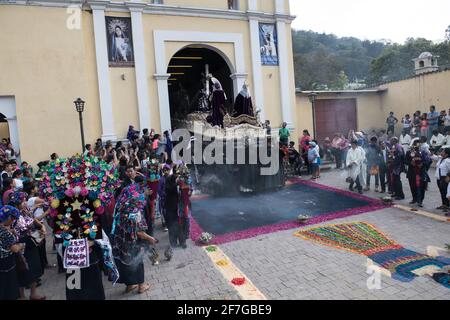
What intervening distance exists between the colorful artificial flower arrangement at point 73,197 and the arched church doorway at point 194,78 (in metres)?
9.40

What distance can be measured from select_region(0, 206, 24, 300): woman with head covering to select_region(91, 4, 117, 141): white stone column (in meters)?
9.08

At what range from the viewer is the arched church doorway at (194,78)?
16875 millimetres

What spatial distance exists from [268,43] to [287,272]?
1352cm

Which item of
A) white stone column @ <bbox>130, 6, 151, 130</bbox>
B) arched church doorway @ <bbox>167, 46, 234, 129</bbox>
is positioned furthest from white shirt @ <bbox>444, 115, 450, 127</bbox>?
white stone column @ <bbox>130, 6, 151, 130</bbox>

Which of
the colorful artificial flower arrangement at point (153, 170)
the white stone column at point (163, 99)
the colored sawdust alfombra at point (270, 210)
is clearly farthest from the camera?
the white stone column at point (163, 99)

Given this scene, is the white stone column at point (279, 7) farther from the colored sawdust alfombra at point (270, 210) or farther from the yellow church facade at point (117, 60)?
the colored sawdust alfombra at point (270, 210)

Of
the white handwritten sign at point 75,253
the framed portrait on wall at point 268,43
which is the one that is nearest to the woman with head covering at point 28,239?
the white handwritten sign at point 75,253

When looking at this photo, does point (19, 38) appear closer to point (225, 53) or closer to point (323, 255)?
point (225, 53)

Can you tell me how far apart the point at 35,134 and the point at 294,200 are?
9.34 metres

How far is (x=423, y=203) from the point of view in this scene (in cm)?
880

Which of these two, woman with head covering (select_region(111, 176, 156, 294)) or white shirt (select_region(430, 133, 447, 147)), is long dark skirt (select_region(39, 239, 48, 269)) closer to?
woman with head covering (select_region(111, 176, 156, 294))

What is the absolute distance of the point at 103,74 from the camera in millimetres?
13156

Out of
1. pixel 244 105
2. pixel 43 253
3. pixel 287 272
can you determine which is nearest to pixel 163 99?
pixel 244 105

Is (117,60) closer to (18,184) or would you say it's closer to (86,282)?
(18,184)
